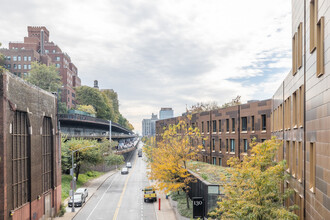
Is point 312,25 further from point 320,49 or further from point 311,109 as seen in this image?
point 311,109

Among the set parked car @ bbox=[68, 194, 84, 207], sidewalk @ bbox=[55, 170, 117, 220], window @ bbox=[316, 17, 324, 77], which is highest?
window @ bbox=[316, 17, 324, 77]

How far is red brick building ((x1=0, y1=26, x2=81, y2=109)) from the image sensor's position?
387 ft

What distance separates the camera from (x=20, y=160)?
26203 millimetres

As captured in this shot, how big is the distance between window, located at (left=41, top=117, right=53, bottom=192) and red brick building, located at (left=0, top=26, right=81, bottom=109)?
8732 cm

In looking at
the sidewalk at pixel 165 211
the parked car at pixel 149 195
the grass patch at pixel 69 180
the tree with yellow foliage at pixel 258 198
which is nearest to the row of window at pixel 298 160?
the tree with yellow foliage at pixel 258 198

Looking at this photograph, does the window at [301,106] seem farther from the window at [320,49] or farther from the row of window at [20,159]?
the row of window at [20,159]

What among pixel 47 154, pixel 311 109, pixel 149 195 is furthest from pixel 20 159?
pixel 149 195

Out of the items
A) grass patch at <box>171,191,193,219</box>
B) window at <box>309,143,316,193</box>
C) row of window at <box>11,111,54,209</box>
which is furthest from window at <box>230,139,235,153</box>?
window at <box>309,143,316,193</box>

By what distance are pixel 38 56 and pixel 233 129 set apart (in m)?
94.0

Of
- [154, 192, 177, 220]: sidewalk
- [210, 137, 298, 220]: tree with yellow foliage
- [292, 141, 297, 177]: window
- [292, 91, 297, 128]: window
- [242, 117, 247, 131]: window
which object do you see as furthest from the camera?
[242, 117, 247, 131]: window

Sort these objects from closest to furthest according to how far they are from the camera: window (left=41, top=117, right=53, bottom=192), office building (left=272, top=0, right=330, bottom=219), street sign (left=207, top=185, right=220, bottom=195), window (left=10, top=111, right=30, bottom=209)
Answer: office building (left=272, top=0, right=330, bottom=219) → window (left=10, top=111, right=30, bottom=209) → street sign (left=207, top=185, right=220, bottom=195) → window (left=41, top=117, right=53, bottom=192)

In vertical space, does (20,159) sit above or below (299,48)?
below

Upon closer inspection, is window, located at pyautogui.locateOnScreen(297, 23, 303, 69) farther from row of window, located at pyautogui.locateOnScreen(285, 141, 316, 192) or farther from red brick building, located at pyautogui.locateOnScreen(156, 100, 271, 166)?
red brick building, located at pyautogui.locateOnScreen(156, 100, 271, 166)

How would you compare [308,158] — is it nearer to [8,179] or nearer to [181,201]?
[8,179]
